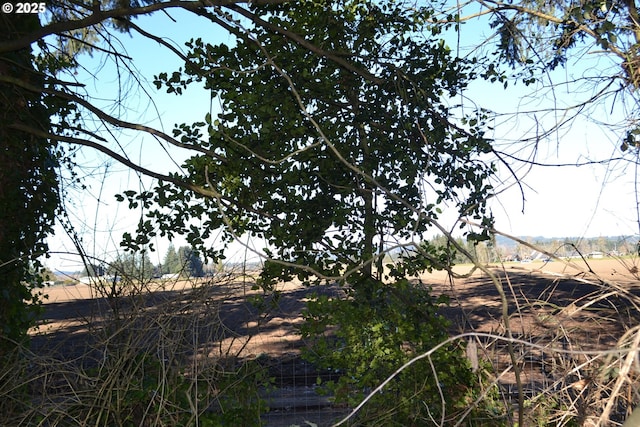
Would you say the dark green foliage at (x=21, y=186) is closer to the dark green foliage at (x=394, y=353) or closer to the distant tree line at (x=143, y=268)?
the distant tree line at (x=143, y=268)

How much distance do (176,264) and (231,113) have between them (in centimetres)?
127

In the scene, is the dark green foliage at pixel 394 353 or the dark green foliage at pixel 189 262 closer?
the dark green foliage at pixel 189 262

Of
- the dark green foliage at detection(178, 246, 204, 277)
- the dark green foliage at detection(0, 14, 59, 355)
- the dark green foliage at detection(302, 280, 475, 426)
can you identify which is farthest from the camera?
the dark green foliage at detection(0, 14, 59, 355)

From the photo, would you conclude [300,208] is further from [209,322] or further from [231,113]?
[209,322]

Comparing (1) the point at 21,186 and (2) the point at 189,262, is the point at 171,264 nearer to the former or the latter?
(2) the point at 189,262

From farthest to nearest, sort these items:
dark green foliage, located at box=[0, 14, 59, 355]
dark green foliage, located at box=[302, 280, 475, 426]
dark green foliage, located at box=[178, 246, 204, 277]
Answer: dark green foliage, located at box=[0, 14, 59, 355] < dark green foliage, located at box=[302, 280, 475, 426] < dark green foliage, located at box=[178, 246, 204, 277]
